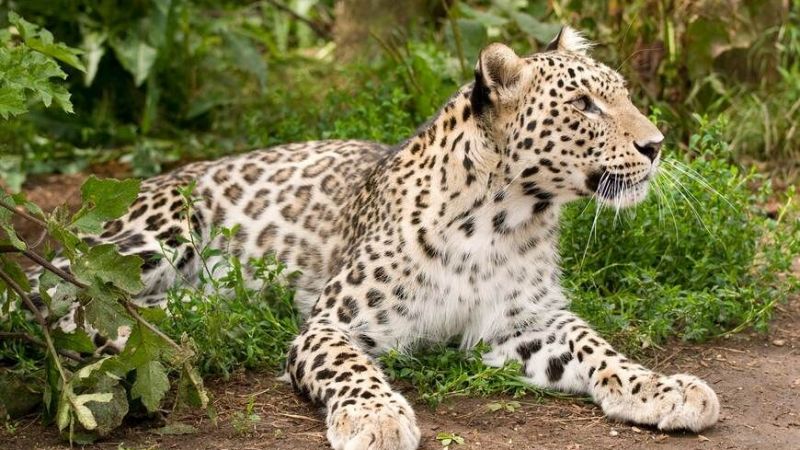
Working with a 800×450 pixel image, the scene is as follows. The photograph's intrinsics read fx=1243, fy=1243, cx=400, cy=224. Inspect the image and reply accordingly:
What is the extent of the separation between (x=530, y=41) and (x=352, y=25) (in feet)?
7.06

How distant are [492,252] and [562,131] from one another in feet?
2.55

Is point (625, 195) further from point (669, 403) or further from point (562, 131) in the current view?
point (669, 403)

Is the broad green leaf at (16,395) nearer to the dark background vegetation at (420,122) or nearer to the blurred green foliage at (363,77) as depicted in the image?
the dark background vegetation at (420,122)

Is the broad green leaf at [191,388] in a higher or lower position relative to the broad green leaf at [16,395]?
higher

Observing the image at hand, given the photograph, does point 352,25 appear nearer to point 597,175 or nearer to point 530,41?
point 530,41

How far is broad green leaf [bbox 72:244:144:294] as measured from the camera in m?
5.79

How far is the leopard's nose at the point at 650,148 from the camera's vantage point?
20.9 ft

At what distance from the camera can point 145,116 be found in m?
10.9

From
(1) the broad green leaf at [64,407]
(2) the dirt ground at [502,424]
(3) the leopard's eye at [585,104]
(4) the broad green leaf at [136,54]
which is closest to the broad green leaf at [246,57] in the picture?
(4) the broad green leaf at [136,54]

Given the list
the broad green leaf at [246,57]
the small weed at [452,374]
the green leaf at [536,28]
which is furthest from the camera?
the broad green leaf at [246,57]

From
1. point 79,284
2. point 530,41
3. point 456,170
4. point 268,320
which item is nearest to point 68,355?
point 79,284

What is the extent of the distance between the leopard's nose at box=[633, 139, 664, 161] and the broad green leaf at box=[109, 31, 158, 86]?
538cm

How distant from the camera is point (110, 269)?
5.81m

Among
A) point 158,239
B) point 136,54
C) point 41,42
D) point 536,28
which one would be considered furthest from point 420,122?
point 41,42
